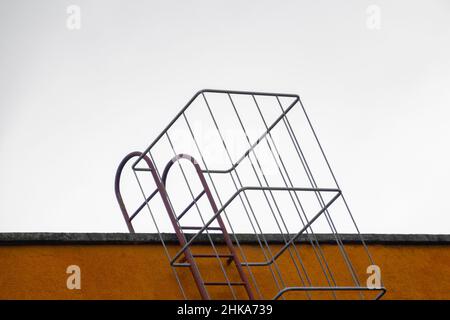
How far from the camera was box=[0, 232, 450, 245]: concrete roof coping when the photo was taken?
9.34m

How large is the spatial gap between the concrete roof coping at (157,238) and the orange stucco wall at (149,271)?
0.04 metres

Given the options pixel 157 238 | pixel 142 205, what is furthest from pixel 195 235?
pixel 142 205

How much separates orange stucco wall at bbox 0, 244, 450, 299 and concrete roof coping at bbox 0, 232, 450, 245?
0.04m

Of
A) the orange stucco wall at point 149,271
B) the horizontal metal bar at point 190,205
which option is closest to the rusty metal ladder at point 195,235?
the horizontal metal bar at point 190,205

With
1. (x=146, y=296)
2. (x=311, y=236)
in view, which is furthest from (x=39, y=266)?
(x=311, y=236)

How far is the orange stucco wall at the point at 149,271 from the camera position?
9302mm

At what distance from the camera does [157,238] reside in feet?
31.8

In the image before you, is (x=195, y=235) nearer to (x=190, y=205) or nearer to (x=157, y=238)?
(x=157, y=238)

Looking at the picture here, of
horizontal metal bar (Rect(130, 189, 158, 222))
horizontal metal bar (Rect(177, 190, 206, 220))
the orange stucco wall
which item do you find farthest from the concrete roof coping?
horizontal metal bar (Rect(130, 189, 158, 222))

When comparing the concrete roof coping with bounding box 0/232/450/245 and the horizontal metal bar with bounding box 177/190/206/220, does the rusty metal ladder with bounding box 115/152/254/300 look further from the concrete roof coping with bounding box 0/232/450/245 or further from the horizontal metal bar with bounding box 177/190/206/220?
the concrete roof coping with bounding box 0/232/450/245
